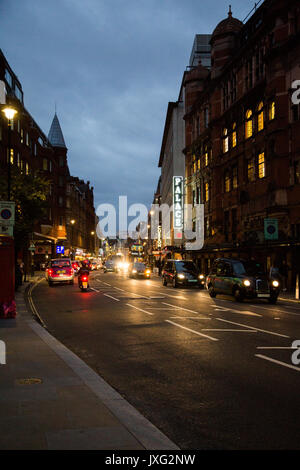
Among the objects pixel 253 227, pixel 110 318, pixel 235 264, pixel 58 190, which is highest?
pixel 58 190

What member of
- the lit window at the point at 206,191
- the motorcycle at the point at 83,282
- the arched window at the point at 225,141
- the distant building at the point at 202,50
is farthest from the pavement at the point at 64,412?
the distant building at the point at 202,50

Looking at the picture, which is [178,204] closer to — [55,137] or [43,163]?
[43,163]

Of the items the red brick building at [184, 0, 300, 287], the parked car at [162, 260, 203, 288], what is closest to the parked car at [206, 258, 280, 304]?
the red brick building at [184, 0, 300, 287]

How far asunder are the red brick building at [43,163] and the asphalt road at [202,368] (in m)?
18.8

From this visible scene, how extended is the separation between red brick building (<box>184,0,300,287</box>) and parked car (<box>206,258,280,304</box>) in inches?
196

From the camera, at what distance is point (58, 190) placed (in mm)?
84062

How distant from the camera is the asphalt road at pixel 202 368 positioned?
4789 millimetres

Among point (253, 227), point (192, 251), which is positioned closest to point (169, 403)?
point (253, 227)

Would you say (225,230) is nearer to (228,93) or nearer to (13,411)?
(228,93)

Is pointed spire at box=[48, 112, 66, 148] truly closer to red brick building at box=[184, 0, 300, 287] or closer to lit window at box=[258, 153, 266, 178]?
red brick building at box=[184, 0, 300, 287]

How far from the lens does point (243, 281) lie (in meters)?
20.0

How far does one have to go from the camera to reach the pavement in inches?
160

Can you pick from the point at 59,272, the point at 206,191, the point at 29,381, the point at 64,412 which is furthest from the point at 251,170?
the point at 64,412
